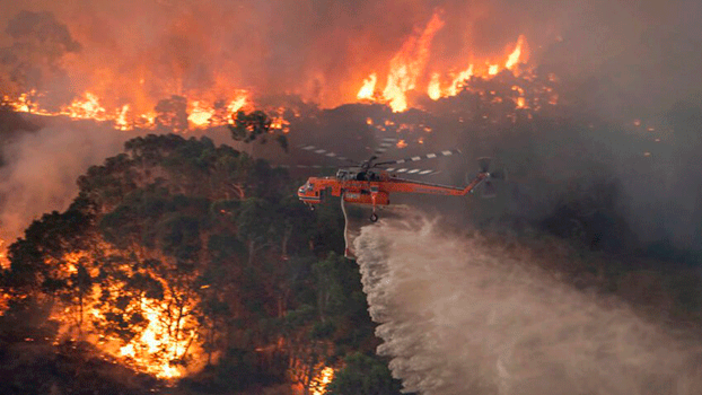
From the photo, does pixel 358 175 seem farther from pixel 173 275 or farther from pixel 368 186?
pixel 173 275

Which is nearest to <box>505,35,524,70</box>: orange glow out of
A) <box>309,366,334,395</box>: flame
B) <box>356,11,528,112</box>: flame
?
<box>356,11,528,112</box>: flame

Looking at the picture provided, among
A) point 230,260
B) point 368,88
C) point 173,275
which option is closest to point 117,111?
point 368,88

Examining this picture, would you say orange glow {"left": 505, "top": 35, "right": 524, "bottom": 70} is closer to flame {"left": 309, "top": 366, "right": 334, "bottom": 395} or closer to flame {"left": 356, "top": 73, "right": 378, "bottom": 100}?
flame {"left": 356, "top": 73, "right": 378, "bottom": 100}

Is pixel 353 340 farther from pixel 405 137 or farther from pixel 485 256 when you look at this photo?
pixel 405 137

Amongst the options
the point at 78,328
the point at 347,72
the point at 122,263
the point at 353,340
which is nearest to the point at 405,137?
the point at 347,72

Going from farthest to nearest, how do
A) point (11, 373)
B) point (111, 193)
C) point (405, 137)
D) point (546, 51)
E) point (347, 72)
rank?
1. point (347, 72)
2. point (546, 51)
3. point (405, 137)
4. point (111, 193)
5. point (11, 373)

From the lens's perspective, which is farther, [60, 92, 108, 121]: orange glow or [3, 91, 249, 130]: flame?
[60, 92, 108, 121]: orange glow
